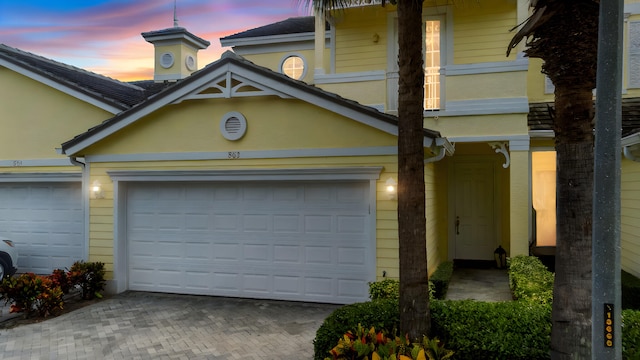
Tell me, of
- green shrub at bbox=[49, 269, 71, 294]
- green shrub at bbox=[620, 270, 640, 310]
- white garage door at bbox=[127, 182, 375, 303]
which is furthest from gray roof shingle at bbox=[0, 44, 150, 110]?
green shrub at bbox=[620, 270, 640, 310]

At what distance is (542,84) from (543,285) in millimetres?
7672

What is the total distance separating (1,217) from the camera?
1198 cm

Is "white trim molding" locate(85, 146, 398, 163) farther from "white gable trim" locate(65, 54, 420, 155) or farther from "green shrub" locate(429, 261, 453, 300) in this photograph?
"green shrub" locate(429, 261, 453, 300)

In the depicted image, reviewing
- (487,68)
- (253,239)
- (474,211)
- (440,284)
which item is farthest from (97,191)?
(474,211)

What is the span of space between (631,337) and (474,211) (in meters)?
8.36

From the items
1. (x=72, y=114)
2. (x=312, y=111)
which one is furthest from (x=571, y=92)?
(x=72, y=114)

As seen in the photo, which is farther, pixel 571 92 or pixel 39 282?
pixel 39 282

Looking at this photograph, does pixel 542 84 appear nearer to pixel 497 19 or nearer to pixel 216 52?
pixel 497 19

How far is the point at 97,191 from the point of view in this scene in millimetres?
9938

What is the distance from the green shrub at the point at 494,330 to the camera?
4863mm

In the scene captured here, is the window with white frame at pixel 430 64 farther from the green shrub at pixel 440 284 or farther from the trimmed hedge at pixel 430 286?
the green shrub at pixel 440 284

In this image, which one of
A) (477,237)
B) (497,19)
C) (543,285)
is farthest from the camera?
(477,237)

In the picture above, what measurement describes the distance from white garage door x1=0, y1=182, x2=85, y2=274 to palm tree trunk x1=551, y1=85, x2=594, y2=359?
10.7 m

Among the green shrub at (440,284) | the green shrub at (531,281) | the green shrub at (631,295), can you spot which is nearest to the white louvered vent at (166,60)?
the green shrub at (440,284)
